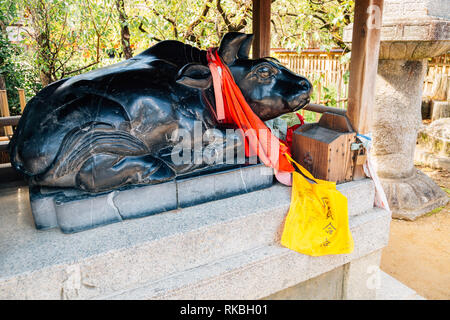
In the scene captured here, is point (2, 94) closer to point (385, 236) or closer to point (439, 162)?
point (385, 236)

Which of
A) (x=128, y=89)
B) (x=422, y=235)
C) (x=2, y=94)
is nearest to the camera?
(x=128, y=89)

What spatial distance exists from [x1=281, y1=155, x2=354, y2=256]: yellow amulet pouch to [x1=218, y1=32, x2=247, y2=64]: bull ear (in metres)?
0.94

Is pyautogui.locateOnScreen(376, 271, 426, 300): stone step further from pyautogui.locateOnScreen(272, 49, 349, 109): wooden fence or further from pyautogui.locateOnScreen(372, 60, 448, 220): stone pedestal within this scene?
pyautogui.locateOnScreen(272, 49, 349, 109): wooden fence

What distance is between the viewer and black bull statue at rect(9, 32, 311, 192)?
1.95 meters

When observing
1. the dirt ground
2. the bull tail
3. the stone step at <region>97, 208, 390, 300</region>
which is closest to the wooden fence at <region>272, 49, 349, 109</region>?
the dirt ground

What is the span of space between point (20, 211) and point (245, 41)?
1716 millimetres

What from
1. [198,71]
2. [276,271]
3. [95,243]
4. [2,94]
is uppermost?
[198,71]

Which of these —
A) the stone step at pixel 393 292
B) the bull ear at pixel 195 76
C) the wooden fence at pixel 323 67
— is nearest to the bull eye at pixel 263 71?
the bull ear at pixel 195 76

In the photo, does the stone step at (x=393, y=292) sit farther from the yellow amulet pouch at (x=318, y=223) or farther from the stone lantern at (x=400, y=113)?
the stone lantern at (x=400, y=113)

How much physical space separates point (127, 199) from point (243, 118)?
86 centimetres

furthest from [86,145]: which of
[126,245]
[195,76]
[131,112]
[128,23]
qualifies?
[128,23]

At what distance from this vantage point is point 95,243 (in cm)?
178

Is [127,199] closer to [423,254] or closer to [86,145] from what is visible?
[86,145]
